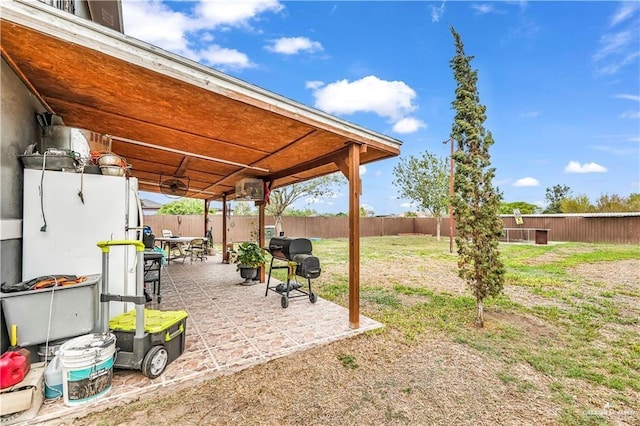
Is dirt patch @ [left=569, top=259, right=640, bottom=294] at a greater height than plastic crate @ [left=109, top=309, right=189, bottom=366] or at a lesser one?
lesser

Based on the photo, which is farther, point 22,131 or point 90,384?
point 22,131

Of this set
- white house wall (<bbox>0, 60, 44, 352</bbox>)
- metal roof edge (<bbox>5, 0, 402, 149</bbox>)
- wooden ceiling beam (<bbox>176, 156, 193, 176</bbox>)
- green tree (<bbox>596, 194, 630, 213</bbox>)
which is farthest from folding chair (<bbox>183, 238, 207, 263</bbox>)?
green tree (<bbox>596, 194, 630, 213</bbox>)

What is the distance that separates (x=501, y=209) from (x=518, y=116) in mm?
15184

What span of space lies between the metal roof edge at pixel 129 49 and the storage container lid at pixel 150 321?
2.05m

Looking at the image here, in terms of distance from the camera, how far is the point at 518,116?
1534 cm

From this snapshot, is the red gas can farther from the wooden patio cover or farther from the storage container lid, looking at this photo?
the wooden patio cover

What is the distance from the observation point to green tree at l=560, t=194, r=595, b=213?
66.0 ft

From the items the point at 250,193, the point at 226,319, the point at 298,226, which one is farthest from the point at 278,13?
the point at 298,226

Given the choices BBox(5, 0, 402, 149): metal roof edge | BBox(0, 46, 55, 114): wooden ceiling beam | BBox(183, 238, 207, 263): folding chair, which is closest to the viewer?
BBox(5, 0, 402, 149): metal roof edge

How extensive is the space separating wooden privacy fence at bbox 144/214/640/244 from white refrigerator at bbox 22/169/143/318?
10.7 m

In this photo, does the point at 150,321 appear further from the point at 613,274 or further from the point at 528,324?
the point at 613,274

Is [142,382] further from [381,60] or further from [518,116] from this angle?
[518,116]

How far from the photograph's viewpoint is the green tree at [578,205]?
66.0ft

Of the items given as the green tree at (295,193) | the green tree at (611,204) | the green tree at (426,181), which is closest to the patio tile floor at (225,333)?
the green tree at (295,193)
